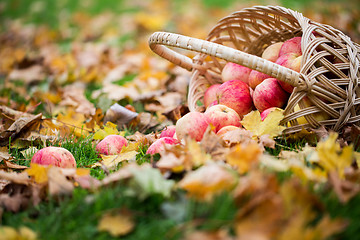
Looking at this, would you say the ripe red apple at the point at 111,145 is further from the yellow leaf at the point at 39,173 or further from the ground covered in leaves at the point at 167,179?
the yellow leaf at the point at 39,173

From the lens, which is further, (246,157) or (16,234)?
(246,157)

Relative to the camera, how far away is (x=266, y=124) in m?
1.53

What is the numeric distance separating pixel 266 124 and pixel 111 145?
2.45ft

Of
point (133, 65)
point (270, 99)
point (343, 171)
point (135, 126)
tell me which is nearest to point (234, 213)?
point (343, 171)

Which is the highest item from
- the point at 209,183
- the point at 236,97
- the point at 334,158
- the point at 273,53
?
the point at 273,53

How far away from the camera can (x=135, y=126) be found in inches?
86.6

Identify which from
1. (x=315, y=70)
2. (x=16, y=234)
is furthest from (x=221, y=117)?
(x=16, y=234)

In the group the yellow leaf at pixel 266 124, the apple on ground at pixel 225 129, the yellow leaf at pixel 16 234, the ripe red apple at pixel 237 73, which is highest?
the ripe red apple at pixel 237 73

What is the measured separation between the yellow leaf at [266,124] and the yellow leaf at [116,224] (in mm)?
769

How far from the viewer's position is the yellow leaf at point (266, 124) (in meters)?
1.50

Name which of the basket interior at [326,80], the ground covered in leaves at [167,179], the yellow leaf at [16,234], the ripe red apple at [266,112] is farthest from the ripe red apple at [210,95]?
the yellow leaf at [16,234]

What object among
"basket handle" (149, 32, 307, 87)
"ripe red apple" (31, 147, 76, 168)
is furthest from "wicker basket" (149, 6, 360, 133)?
"ripe red apple" (31, 147, 76, 168)

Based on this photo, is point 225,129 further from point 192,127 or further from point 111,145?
point 111,145

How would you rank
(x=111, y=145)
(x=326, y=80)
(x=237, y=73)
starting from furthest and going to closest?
(x=237, y=73) → (x=111, y=145) → (x=326, y=80)
